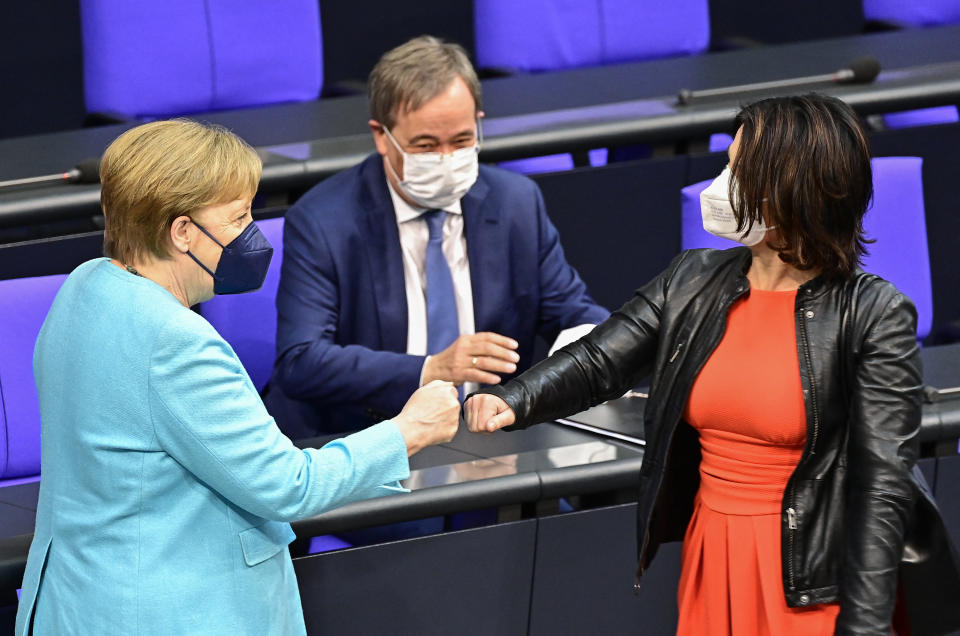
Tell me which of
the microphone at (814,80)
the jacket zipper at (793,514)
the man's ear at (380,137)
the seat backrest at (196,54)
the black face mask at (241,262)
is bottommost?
the jacket zipper at (793,514)

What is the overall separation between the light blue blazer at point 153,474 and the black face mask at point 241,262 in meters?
0.10

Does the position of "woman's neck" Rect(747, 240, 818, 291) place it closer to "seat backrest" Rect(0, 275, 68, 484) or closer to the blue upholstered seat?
"seat backrest" Rect(0, 275, 68, 484)

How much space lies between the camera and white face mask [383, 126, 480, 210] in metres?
2.79

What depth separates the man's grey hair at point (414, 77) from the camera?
9.14ft

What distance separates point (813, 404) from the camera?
1829 mm

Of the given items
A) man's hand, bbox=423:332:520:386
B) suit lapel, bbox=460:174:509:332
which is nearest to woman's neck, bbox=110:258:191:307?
man's hand, bbox=423:332:520:386

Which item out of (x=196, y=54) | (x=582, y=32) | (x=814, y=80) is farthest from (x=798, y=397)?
(x=582, y=32)

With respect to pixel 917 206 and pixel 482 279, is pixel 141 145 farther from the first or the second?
pixel 917 206

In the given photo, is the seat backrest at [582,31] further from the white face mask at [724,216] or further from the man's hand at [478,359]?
the white face mask at [724,216]

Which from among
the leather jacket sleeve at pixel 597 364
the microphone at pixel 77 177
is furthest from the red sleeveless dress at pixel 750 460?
the microphone at pixel 77 177

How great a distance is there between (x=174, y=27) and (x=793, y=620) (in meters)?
2.79

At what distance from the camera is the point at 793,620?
74.0 inches

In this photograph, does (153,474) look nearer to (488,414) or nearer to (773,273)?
(488,414)

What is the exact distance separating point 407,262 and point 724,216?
3.62 ft
